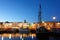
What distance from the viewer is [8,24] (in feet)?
255

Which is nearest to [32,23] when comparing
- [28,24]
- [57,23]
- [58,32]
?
[28,24]

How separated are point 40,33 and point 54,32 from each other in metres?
5.59

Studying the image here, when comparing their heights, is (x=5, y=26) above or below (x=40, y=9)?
below

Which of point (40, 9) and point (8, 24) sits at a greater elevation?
point (40, 9)

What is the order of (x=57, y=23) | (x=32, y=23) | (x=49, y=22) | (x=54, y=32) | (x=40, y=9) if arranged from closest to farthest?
(x=54, y=32) → (x=40, y=9) → (x=57, y=23) → (x=49, y=22) → (x=32, y=23)

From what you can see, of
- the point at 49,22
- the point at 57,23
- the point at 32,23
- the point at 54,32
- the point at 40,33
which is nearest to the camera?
the point at 40,33

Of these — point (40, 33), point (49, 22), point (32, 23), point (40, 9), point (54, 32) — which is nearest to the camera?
point (40, 33)

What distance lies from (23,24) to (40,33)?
33692mm

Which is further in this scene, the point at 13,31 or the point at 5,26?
the point at 5,26

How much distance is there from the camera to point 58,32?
159ft

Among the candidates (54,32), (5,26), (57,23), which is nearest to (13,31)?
(5,26)

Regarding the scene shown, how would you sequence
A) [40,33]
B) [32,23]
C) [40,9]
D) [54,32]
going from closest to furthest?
[40,33]
[54,32]
[40,9]
[32,23]

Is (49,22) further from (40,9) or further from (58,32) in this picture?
(58,32)

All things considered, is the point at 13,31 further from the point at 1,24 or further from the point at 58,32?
the point at 58,32
